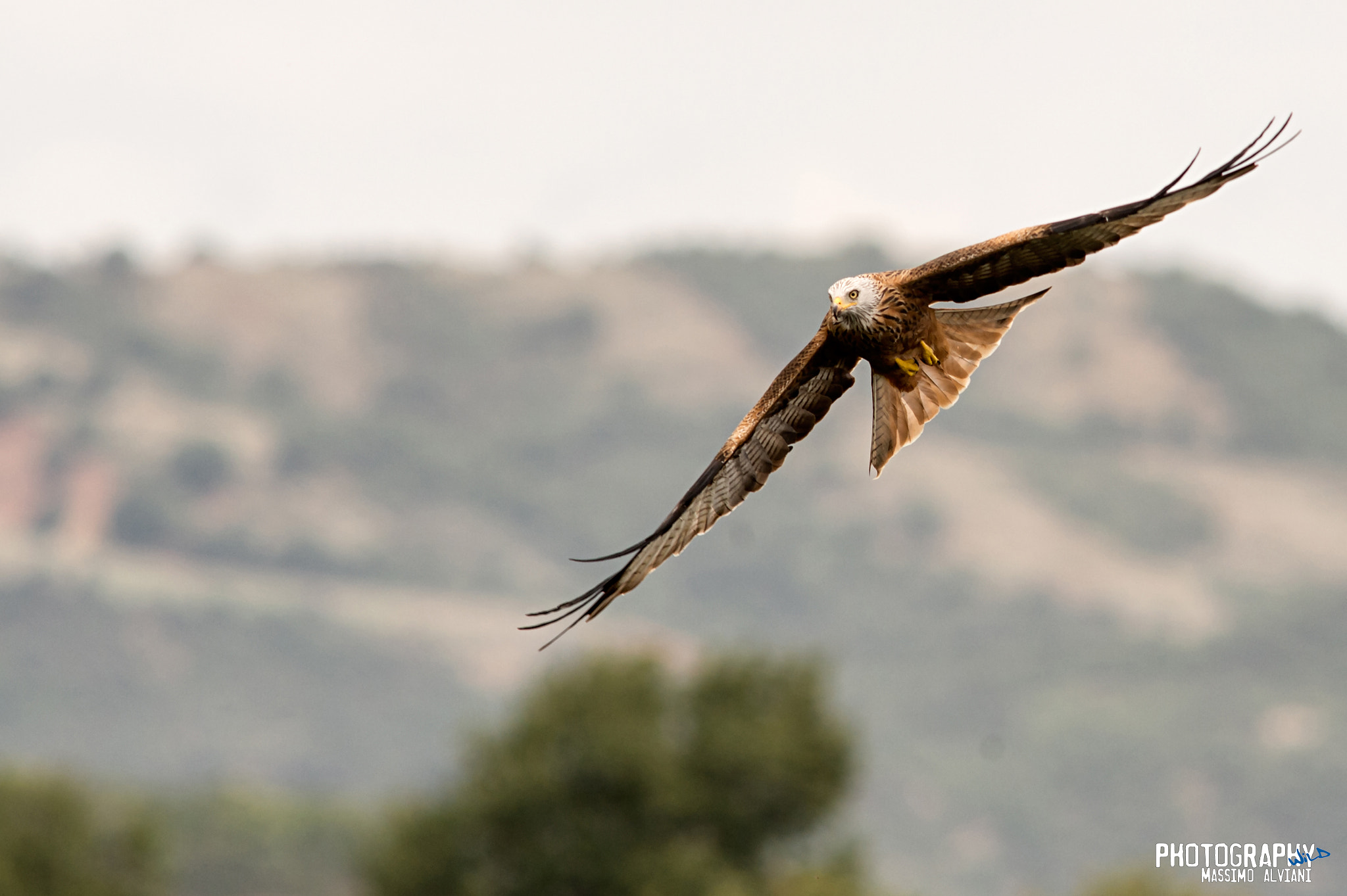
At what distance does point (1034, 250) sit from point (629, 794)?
54.1 meters

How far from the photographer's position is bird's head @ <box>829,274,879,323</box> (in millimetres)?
10719

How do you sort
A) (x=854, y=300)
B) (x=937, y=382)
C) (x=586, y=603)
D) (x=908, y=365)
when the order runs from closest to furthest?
(x=854, y=300)
(x=586, y=603)
(x=908, y=365)
(x=937, y=382)

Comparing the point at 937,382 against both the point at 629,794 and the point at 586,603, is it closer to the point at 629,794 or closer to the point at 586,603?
the point at 586,603

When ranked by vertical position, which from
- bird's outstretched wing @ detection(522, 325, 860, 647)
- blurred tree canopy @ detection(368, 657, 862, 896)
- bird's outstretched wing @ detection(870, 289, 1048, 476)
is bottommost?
bird's outstretched wing @ detection(522, 325, 860, 647)

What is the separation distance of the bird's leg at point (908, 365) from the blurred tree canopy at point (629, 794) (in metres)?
49.3

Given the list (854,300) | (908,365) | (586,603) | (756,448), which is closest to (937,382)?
(908,365)

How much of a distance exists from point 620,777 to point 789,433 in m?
52.0

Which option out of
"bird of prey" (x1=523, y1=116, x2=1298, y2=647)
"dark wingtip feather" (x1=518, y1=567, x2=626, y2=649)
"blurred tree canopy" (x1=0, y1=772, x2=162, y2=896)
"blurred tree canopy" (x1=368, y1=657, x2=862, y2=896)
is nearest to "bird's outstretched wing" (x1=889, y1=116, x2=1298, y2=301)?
"bird of prey" (x1=523, y1=116, x2=1298, y2=647)

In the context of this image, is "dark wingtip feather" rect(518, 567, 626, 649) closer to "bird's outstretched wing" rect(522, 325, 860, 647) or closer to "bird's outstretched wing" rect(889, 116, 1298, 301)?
"bird's outstretched wing" rect(522, 325, 860, 647)

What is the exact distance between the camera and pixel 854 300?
10750mm

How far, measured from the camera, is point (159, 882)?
60531 millimetres

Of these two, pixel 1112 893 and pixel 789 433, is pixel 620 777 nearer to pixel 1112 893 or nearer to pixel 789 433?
pixel 1112 893

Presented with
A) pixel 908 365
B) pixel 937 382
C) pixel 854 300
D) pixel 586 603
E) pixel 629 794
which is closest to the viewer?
pixel 854 300

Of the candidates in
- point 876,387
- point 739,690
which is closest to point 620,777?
point 739,690
